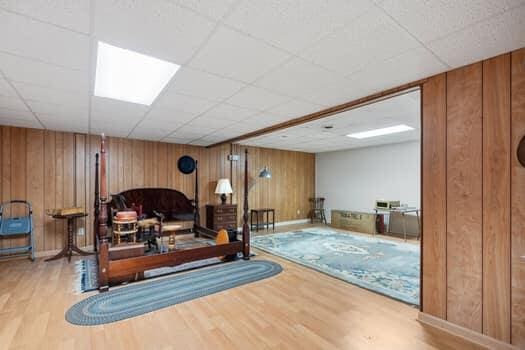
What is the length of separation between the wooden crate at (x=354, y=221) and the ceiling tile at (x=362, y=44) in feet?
16.7

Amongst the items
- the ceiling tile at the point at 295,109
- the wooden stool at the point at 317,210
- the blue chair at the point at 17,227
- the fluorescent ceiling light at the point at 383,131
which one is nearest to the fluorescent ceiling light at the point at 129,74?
the ceiling tile at the point at 295,109

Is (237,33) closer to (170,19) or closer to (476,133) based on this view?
(170,19)

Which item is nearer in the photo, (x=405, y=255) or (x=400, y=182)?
(x=405, y=255)

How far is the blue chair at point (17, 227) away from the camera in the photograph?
4.02 meters

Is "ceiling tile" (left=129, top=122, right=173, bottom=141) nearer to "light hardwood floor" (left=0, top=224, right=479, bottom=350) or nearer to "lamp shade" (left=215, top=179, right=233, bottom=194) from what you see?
"lamp shade" (left=215, top=179, right=233, bottom=194)

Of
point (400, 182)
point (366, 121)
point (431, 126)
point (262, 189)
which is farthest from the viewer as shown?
point (262, 189)

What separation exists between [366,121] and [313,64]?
93.3 inches

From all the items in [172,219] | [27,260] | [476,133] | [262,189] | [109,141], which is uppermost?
[109,141]

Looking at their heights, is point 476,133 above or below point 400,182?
above

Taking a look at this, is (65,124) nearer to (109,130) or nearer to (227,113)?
(109,130)

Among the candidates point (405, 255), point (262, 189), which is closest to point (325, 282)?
point (405, 255)

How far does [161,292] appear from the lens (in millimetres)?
2920

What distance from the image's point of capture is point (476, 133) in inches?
82.1

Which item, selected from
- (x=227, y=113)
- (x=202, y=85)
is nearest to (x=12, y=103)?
(x=202, y=85)
